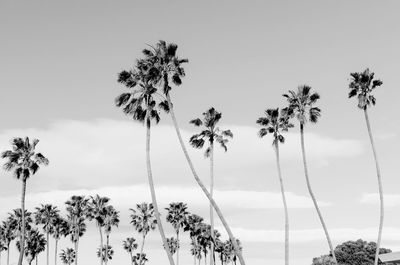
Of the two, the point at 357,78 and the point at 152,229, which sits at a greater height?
the point at 357,78

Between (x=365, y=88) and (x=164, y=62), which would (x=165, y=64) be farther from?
(x=365, y=88)

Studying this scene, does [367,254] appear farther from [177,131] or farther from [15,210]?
[177,131]

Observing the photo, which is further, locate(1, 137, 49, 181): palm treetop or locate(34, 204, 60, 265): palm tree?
locate(34, 204, 60, 265): palm tree

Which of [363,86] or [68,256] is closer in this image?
[363,86]

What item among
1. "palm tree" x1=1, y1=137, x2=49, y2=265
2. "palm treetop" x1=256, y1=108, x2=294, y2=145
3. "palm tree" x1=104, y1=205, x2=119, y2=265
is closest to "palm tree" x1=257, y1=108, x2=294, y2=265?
"palm treetop" x1=256, y1=108, x2=294, y2=145

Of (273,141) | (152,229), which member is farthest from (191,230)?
(273,141)

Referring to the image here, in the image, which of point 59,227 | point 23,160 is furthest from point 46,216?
point 23,160

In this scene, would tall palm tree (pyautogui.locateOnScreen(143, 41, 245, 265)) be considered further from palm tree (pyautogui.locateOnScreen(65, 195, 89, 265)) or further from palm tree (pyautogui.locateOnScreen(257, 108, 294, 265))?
palm tree (pyautogui.locateOnScreen(65, 195, 89, 265))

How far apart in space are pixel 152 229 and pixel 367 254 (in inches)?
3020

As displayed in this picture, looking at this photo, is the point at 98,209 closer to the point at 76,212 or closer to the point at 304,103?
the point at 76,212

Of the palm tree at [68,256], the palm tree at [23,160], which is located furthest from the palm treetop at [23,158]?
the palm tree at [68,256]

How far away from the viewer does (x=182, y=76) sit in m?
34.9

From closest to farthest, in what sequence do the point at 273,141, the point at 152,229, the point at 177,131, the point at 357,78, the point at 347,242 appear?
the point at 177,131 < the point at 357,78 < the point at 273,141 < the point at 152,229 < the point at 347,242

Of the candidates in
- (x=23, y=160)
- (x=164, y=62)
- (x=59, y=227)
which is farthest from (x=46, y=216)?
(x=164, y=62)
